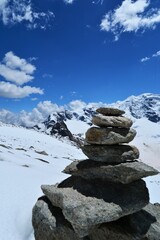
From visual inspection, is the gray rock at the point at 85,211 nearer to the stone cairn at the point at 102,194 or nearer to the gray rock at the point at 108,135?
the stone cairn at the point at 102,194

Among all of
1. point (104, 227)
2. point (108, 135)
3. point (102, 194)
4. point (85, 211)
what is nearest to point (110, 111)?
point (108, 135)

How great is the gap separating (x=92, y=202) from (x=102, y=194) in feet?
3.08

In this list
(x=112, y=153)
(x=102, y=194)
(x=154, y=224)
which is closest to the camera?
(x=102, y=194)

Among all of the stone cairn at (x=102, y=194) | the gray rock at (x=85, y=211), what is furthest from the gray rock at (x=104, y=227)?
the gray rock at (x=85, y=211)

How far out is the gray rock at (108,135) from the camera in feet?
49.5

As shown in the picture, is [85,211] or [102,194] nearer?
[85,211]

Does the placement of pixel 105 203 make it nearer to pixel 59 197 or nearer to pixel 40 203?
pixel 59 197

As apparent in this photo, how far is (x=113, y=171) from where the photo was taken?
1466cm

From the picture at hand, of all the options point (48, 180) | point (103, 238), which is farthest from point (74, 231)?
point (48, 180)

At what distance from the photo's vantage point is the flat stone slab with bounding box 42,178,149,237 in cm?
1255

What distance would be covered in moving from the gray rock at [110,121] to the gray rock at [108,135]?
0.87 ft

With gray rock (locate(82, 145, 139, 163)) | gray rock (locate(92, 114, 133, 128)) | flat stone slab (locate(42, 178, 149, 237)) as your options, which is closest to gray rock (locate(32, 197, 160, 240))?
flat stone slab (locate(42, 178, 149, 237))

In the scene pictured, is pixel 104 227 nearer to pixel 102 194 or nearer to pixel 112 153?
pixel 102 194

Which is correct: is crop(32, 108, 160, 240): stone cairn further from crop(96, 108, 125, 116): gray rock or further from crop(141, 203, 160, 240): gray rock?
crop(141, 203, 160, 240): gray rock
